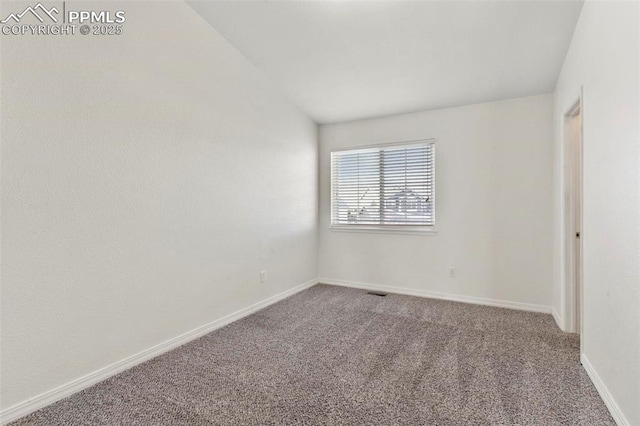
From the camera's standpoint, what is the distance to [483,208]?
11.8 ft

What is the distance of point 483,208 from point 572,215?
3.14ft

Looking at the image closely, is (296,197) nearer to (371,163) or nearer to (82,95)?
(371,163)

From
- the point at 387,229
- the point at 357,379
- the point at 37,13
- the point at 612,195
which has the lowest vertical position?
the point at 357,379

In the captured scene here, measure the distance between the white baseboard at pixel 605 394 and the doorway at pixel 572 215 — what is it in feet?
2.27

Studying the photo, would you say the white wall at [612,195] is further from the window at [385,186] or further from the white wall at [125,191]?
the white wall at [125,191]

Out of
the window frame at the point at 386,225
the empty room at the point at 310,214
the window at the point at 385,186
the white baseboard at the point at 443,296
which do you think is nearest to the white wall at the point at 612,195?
the empty room at the point at 310,214

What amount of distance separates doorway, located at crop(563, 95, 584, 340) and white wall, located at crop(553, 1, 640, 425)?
55cm

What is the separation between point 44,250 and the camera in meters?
1.76

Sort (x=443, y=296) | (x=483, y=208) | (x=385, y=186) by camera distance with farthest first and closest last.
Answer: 1. (x=385, y=186)
2. (x=443, y=296)
3. (x=483, y=208)

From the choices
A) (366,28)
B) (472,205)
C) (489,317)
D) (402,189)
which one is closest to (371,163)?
(402,189)

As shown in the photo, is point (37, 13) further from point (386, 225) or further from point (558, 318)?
point (558, 318)

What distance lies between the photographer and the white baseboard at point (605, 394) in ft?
5.03

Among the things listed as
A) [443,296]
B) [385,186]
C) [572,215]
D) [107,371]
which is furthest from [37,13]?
[443,296]

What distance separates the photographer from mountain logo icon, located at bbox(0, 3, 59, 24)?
1647 millimetres
